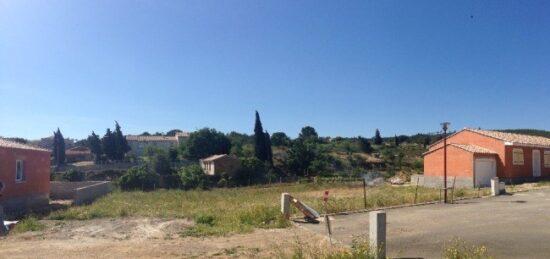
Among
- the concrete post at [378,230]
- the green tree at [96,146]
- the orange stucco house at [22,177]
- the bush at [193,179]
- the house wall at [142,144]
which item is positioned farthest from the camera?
the house wall at [142,144]

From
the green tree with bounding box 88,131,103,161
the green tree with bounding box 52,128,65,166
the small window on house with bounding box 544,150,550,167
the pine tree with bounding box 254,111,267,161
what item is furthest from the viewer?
the green tree with bounding box 88,131,103,161

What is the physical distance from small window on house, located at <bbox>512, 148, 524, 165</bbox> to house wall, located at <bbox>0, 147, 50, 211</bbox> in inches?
1312

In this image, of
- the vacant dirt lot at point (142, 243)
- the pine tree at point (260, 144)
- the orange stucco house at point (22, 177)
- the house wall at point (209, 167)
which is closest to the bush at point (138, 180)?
the house wall at point (209, 167)

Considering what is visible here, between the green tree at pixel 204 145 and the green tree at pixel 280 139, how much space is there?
18377 millimetres

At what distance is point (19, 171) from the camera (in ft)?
91.2

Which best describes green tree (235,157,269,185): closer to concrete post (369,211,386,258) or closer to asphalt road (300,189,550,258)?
asphalt road (300,189,550,258)

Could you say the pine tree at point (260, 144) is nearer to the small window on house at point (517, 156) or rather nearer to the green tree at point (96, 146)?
the green tree at point (96, 146)

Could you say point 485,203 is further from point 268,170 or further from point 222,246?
point 268,170

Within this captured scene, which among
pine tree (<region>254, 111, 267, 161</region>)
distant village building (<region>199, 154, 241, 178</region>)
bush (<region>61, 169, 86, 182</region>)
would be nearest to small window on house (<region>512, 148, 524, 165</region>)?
distant village building (<region>199, 154, 241, 178</region>)

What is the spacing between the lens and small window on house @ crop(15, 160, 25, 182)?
27203mm

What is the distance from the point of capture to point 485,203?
2191 cm

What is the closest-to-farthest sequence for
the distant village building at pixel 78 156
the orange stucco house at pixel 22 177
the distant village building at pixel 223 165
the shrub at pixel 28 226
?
the shrub at pixel 28 226, the orange stucco house at pixel 22 177, the distant village building at pixel 223 165, the distant village building at pixel 78 156

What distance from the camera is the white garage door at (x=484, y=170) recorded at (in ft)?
117

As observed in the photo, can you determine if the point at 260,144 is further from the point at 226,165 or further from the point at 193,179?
the point at 193,179
